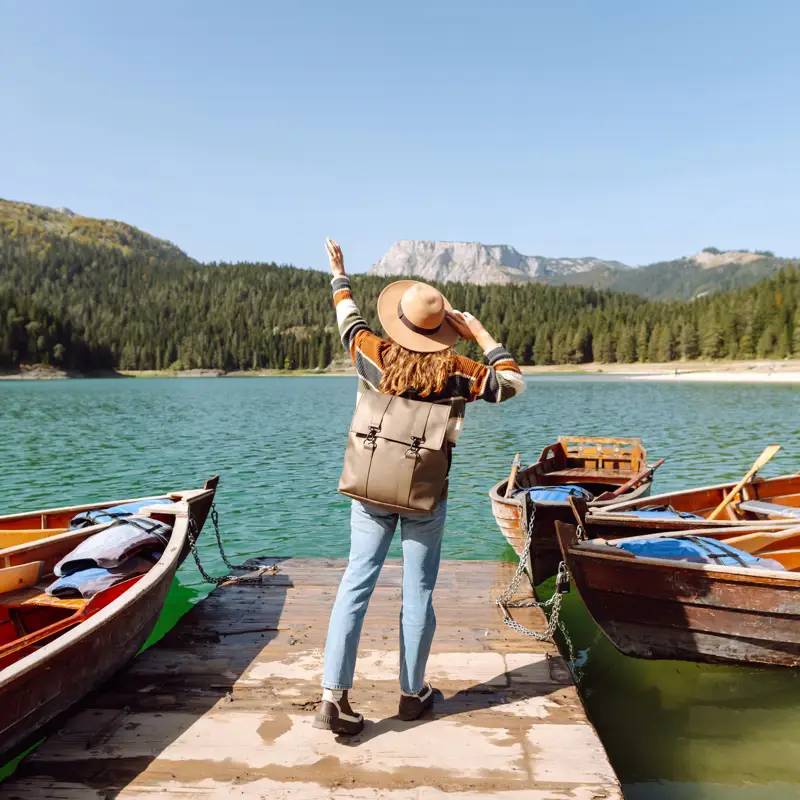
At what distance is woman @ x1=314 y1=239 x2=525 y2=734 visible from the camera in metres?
4.04

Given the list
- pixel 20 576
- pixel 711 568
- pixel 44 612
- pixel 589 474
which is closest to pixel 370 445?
pixel 711 568

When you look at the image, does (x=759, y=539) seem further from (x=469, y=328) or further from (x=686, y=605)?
(x=469, y=328)

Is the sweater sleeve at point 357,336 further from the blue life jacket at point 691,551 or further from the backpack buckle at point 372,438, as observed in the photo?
the blue life jacket at point 691,551

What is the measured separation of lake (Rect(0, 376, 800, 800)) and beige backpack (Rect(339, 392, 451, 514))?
11.9 ft

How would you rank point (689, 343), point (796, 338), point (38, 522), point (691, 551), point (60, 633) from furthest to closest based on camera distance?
point (689, 343) < point (796, 338) < point (38, 522) < point (691, 551) < point (60, 633)

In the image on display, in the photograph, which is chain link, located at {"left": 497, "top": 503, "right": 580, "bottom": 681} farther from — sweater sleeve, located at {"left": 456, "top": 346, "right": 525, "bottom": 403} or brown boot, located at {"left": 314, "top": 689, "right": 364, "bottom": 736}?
sweater sleeve, located at {"left": 456, "top": 346, "right": 525, "bottom": 403}

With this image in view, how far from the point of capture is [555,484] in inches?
569

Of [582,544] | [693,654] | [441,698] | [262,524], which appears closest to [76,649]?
[441,698]

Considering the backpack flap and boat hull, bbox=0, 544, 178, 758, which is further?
boat hull, bbox=0, 544, 178, 758

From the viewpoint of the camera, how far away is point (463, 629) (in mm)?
6711

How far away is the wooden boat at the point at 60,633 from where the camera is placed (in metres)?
4.31

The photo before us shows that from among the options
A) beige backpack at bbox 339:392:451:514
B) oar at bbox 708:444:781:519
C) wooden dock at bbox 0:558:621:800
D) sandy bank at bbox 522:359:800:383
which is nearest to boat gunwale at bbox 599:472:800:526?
oar at bbox 708:444:781:519

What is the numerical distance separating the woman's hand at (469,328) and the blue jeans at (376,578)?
1.09 metres

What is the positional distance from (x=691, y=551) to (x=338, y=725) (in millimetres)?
4402
